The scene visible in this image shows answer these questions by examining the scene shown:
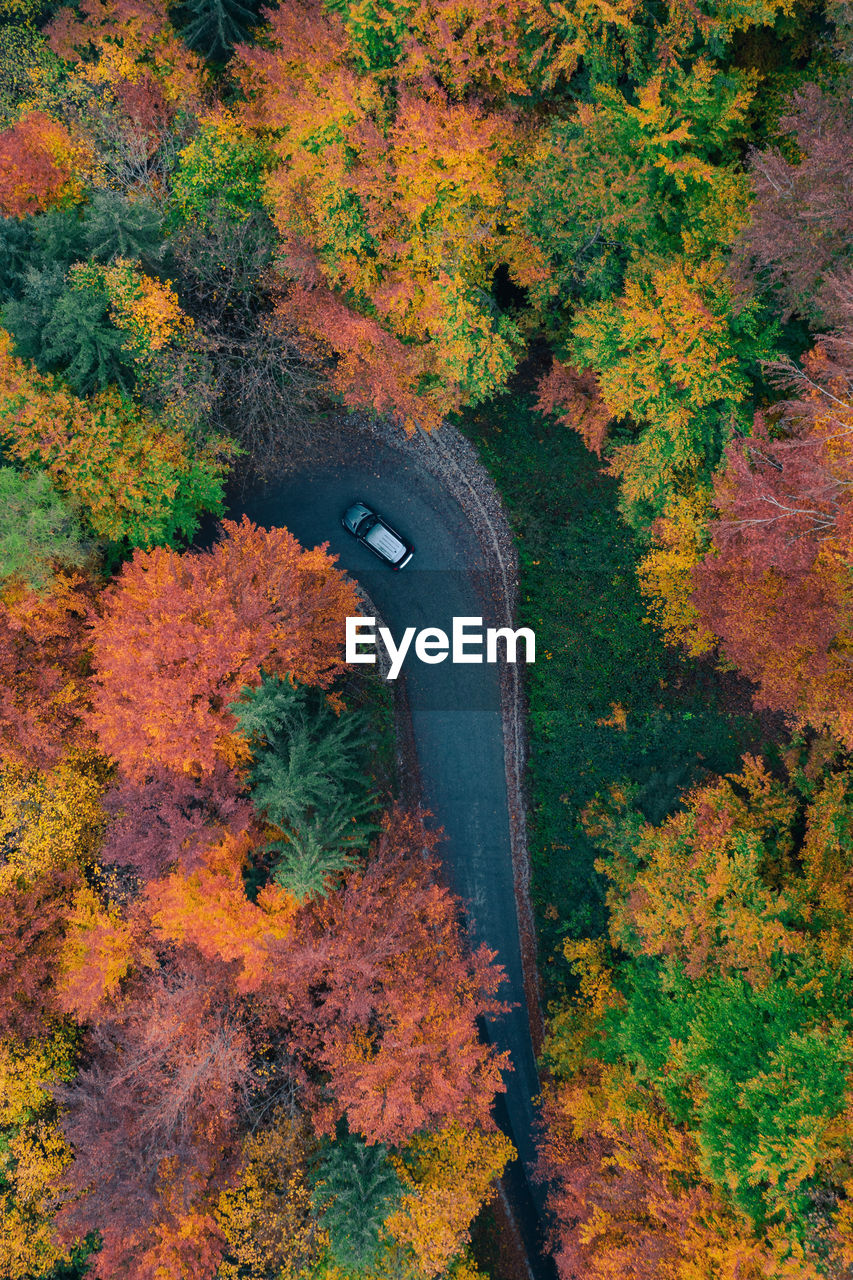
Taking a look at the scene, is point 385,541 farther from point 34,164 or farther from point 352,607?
point 34,164

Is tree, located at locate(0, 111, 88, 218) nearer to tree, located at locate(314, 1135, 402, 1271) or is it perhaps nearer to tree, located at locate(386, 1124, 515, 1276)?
tree, located at locate(314, 1135, 402, 1271)

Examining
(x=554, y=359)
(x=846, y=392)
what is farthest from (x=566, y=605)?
(x=846, y=392)

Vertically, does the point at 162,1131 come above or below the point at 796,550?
→ below

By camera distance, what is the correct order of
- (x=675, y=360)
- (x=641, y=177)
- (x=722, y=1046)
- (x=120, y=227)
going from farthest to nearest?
(x=120, y=227) < (x=675, y=360) < (x=641, y=177) < (x=722, y=1046)

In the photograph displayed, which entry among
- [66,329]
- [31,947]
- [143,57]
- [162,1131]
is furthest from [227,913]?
[143,57]

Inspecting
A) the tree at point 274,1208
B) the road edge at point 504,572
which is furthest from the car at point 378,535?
the tree at point 274,1208

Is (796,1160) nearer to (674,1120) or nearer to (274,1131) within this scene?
(674,1120)
